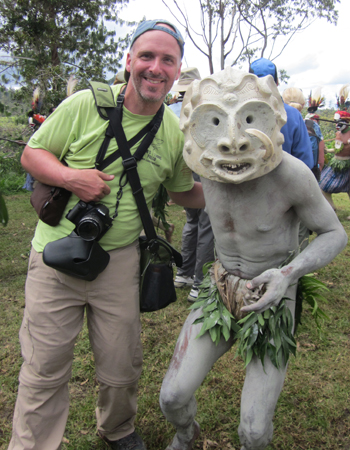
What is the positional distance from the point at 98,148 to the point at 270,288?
3.59ft

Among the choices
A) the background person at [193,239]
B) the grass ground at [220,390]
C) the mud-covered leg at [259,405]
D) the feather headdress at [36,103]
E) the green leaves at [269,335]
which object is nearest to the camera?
the mud-covered leg at [259,405]

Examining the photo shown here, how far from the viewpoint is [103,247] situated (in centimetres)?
210

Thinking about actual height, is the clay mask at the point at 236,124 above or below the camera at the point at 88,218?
above

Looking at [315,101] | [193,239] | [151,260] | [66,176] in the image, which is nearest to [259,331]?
[151,260]

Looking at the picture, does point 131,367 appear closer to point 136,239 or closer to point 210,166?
point 136,239

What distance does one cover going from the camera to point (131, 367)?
7.25 ft

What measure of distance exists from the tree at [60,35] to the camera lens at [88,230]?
10653mm

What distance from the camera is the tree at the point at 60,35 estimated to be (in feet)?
40.9

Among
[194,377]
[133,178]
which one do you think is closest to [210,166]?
[133,178]

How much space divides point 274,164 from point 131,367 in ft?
4.45

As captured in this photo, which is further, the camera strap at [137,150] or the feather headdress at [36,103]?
the feather headdress at [36,103]

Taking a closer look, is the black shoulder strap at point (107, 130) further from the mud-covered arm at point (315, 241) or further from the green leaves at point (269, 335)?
the green leaves at point (269, 335)

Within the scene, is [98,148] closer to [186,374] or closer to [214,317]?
[214,317]

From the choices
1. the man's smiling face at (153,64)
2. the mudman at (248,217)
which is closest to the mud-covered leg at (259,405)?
the mudman at (248,217)
